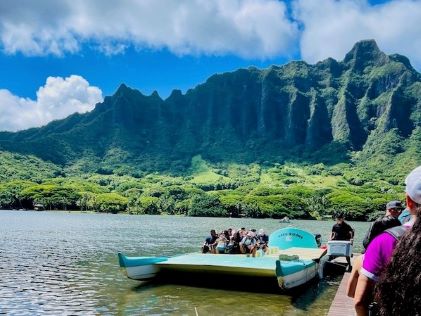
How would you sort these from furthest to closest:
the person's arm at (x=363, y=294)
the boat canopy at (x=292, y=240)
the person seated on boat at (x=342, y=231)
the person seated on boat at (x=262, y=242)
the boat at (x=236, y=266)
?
the boat canopy at (x=292, y=240), the person seated on boat at (x=262, y=242), the person seated on boat at (x=342, y=231), the boat at (x=236, y=266), the person's arm at (x=363, y=294)

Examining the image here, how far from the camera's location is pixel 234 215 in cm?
16062

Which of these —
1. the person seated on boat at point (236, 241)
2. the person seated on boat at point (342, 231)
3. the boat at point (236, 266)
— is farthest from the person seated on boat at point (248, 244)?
the person seated on boat at point (342, 231)

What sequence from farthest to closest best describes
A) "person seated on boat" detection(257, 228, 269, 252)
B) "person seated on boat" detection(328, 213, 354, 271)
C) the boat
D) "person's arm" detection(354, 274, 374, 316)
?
1. "person seated on boat" detection(257, 228, 269, 252)
2. "person seated on boat" detection(328, 213, 354, 271)
3. the boat
4. "person's arm" detection(354, 274, 374, 316)

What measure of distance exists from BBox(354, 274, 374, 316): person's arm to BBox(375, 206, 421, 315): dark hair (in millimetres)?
1130

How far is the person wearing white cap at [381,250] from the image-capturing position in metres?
3.79

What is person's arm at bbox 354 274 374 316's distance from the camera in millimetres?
4234

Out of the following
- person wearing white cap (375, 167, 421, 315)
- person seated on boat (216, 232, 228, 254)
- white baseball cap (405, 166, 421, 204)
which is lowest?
person seated on boat (216, 232, 228, 254)

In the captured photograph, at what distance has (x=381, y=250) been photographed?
13.1ft

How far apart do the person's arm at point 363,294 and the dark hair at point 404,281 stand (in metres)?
1.13

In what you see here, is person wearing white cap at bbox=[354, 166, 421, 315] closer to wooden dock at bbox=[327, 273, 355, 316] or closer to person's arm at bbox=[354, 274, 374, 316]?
person's arm at bbox=[354, 274, 374, 316]

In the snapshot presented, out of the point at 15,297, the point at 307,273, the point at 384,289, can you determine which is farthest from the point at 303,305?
the point at 384,289

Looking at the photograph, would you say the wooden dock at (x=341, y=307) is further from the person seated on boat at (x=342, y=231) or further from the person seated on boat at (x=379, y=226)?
the person seated on boat at (x=342, y=231)

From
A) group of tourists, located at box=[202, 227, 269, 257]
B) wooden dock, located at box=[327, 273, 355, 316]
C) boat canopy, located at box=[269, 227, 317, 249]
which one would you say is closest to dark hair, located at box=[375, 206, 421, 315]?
wooden dock, located at box=[327, 273, 355, 316]

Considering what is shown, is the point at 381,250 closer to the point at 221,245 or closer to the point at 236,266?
the point at 236,266
